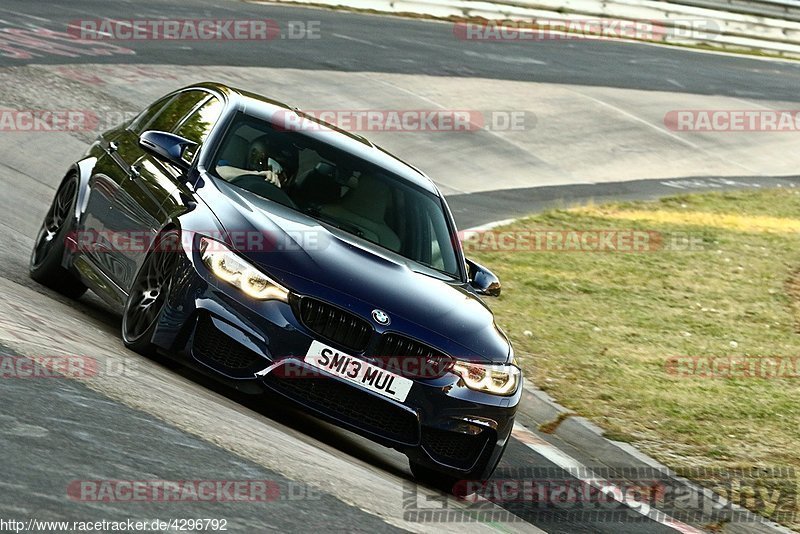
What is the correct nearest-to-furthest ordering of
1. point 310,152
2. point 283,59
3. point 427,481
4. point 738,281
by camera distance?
point 427,481 → point 310,152 → point 738,281 → point 283,59

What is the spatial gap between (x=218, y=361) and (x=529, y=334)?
5.03 m

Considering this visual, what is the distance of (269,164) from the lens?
7.76 meters

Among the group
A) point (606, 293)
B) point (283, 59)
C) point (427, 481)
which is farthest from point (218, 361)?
point (283, 59)

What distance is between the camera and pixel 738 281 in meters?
14.6

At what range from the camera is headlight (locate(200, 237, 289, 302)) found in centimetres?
648

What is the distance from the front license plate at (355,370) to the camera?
639 cm

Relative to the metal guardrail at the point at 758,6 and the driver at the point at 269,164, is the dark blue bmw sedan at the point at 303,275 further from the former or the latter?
the metal guardrail at the point at 758,6

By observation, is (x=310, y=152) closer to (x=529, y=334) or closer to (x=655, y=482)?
(x=655, y=482)

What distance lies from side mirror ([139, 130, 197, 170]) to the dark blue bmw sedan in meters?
0.01
